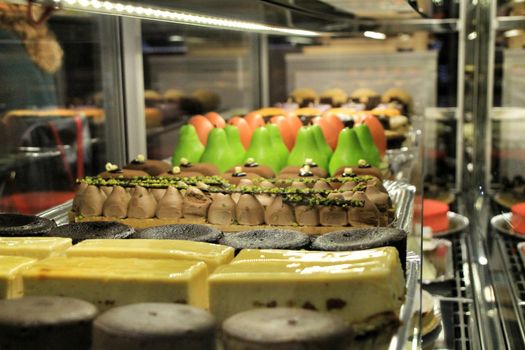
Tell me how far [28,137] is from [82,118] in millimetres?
367

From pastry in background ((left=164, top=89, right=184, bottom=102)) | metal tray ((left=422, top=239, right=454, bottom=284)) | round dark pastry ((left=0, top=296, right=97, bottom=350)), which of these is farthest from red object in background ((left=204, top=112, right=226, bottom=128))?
round dark pastry ((left=0, top=296, right=97, bottom=350))

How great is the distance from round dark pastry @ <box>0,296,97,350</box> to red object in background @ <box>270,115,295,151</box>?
1626 millimetres

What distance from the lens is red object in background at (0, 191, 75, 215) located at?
314 centimetres

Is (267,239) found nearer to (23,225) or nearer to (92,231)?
(92,231)

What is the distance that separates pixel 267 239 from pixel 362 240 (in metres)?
0.21

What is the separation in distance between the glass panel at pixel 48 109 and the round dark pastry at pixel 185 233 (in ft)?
4.80

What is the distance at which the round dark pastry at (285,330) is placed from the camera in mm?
1026

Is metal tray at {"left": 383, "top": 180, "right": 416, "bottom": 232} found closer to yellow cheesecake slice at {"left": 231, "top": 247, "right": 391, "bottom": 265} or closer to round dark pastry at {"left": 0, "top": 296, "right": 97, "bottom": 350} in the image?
yellow cheesecake slice at {"left": 231, "top": 247, "right": 391, "bottom": 265}

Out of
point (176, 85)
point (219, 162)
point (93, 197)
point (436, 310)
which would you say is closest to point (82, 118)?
point (176, 85)

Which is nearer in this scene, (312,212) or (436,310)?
(312,212)

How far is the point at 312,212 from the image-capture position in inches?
71.3

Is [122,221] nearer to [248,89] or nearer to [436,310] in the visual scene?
[436,310]

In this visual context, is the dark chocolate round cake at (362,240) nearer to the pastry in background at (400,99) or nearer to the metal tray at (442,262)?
the metal tray at (442,262)

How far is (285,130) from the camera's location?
2844mm
